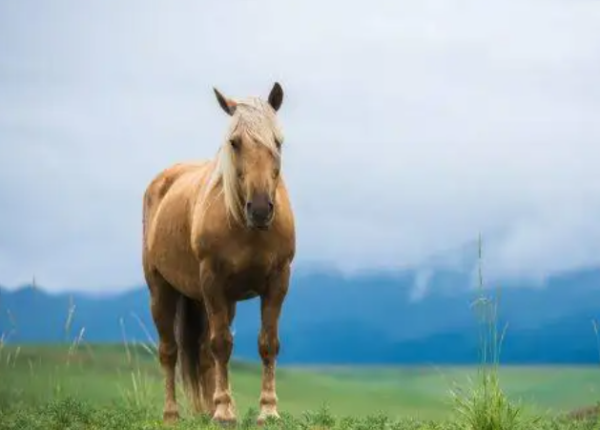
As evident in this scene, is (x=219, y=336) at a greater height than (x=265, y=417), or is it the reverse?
(x=219, y=336)

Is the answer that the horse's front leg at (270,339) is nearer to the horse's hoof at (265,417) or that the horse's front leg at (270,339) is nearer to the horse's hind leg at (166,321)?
the horse's hoof at (265,417)

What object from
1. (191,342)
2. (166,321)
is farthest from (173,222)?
(191,342)

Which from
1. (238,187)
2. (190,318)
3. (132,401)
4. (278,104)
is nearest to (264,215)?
(238,187)

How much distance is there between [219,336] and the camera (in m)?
10.6

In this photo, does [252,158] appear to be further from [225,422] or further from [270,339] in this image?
[225,422]

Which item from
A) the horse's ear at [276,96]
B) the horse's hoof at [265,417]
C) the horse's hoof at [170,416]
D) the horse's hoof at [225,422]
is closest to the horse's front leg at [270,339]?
the horse's hoof at [265,417]

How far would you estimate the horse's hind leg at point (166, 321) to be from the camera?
40.3 ft

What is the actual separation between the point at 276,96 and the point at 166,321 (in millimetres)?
3152

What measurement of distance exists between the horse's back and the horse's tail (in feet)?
1.80

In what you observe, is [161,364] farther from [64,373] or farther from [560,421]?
[560,421]

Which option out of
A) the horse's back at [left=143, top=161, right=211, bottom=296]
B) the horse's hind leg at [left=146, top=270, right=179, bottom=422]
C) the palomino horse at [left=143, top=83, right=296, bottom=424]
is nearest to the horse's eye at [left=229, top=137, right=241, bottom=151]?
the palomino horse at [left=143, top=83, right=296, bottom=424]

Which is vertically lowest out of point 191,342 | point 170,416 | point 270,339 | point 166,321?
point 170,416

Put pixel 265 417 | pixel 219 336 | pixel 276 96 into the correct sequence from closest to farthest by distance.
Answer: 1. pixel 265 417
2. pixel 219 336
3. pixel 276 96

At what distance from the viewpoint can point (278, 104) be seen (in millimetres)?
10773
